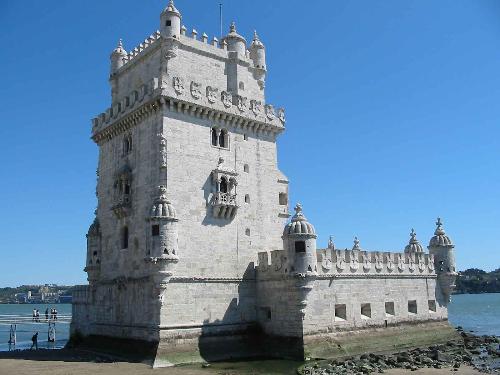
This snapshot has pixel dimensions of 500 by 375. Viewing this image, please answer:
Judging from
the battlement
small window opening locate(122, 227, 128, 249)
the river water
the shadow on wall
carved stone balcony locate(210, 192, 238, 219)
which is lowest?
the river water

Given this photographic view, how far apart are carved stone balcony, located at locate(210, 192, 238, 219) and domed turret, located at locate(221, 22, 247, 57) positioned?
1055 cm

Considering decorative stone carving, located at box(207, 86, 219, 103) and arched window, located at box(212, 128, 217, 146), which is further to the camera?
arched window, located at box(212, 128, 217, 146)

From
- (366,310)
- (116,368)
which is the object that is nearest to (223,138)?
(366,310)

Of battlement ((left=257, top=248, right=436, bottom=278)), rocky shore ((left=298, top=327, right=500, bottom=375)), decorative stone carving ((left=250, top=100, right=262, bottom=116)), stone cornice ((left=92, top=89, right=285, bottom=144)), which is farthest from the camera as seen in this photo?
decorative stone carving ((left=250, top=100, right=262, bottom=116))

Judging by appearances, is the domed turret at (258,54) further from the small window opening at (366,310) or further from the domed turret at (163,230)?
the small window opening at (366,310)

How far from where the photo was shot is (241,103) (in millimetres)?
33250

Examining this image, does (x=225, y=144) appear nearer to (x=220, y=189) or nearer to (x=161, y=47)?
(x=220, y=189)

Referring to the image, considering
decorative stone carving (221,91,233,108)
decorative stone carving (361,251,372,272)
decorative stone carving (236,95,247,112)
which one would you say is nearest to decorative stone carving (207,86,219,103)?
decorative stone carving (221,91,233,108)

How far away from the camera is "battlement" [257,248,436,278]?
30.5 metres

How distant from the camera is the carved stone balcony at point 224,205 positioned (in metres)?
30.6

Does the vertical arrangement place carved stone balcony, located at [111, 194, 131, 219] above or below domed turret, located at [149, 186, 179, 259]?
above

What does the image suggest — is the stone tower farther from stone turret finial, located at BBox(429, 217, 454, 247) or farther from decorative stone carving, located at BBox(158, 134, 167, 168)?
stone turret finial, located at BBox(429, 217, 454, 247)

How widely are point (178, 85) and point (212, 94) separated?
2.55m

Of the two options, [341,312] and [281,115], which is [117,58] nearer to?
[281,115]
